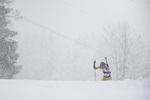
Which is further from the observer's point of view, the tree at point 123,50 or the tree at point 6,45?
the tree at point 123,50

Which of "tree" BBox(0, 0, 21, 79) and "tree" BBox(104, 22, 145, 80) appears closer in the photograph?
"tree" BBox(0, 0, 21, 79)

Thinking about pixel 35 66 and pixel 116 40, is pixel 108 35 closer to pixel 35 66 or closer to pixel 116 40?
pixel 116 40

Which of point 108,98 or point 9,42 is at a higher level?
point 9,42

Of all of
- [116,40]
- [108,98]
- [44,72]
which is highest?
[116,40]

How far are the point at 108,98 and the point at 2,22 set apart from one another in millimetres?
8940

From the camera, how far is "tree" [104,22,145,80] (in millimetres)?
9906

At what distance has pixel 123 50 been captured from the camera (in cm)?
1020

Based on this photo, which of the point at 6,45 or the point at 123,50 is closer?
the point at 6,45

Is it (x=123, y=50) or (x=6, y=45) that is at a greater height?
(x=6, y=45)

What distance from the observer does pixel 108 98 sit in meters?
1.55

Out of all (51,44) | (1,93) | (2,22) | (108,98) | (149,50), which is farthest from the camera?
(51,44)

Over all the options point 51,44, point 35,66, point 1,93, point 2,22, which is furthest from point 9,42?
point 51,44

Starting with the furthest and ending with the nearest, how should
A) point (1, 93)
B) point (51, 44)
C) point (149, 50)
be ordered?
point (51, 44)
point (149, 50)
point (1, 93)

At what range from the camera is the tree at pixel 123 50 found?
9.91 metres
